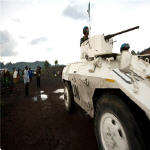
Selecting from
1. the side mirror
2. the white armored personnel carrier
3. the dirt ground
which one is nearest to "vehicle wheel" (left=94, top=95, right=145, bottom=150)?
the white armored personnel carrier

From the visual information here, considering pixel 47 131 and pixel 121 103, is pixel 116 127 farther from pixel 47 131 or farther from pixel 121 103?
pixel 47 131

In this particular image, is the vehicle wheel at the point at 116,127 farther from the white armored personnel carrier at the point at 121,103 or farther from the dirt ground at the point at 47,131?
the dirt ground at the point at 47,131

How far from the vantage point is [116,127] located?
1.89 m

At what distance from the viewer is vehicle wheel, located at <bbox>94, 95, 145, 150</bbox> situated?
1.61 m

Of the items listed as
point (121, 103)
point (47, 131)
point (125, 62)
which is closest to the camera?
point (121, 103)

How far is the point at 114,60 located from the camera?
271 centimetres

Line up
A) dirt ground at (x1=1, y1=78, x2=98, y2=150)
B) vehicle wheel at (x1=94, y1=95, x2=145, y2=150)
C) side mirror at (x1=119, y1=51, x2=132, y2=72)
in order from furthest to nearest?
dirt ground at (x1=1, y1=78, x2=98, y2=150), side mirror at (x1=119, y1=51, x2=132, y2=72), vehicle wheel at (x1=94, y1=95, x2=145, y2=150)

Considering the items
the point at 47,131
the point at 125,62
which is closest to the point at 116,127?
the point at 125,62

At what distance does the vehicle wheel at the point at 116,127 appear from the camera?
5.28ft

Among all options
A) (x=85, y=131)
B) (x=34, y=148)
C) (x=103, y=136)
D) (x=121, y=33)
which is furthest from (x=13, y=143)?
(x=121, y=33)

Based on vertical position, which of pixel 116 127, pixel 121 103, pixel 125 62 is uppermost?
pixel 125 62

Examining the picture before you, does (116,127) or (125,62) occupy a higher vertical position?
(125,62)

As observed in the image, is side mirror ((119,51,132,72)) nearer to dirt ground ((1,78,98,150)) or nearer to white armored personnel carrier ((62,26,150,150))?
white armored personnel carrier ((62,26,150,150))

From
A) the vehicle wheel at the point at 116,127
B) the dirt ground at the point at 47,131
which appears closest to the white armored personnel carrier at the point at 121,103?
the vehicle wheel at the point at 116,127
